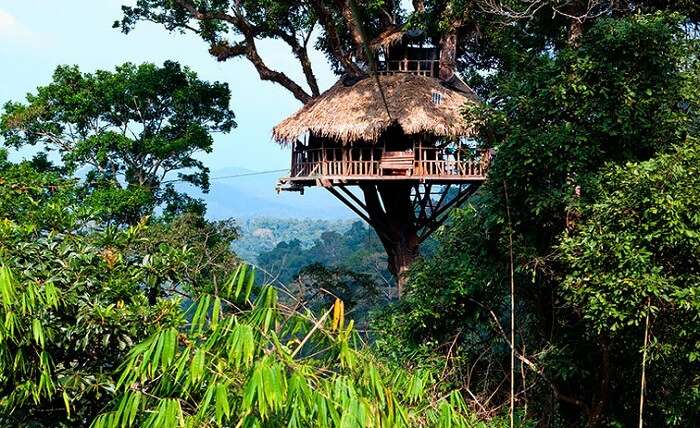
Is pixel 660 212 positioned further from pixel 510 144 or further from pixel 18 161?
pixel 18 161

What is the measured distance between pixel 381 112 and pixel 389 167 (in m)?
0.82

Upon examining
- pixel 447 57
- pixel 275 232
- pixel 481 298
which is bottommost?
pixel 275 232

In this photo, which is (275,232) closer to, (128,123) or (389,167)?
(128,123)

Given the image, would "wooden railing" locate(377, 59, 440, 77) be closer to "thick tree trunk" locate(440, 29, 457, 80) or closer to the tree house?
the tree house

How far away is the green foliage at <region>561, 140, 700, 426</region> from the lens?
4203 millimetres

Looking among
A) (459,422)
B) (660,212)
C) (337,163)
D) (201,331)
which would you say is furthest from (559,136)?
(337,163)

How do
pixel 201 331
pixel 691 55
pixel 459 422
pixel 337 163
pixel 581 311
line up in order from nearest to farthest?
1. pixel 201 331
2. pixel 459 422
3. pixel 581 311
4. pixel 691 55
5. pixel 337 163

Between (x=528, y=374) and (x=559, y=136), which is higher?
(x=559, y=136)

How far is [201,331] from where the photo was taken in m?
2.53

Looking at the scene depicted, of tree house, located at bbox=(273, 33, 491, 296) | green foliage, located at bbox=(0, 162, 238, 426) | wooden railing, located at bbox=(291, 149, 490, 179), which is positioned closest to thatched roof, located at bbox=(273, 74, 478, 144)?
tree house, located at bbox=(273, 33, 491, 296)

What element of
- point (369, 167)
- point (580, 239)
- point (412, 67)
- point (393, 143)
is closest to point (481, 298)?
point (580, 239)

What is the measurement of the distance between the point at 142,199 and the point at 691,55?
28.2 feet

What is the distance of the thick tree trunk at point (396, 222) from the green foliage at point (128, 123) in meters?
3.12

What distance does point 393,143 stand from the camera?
11.2 metres
